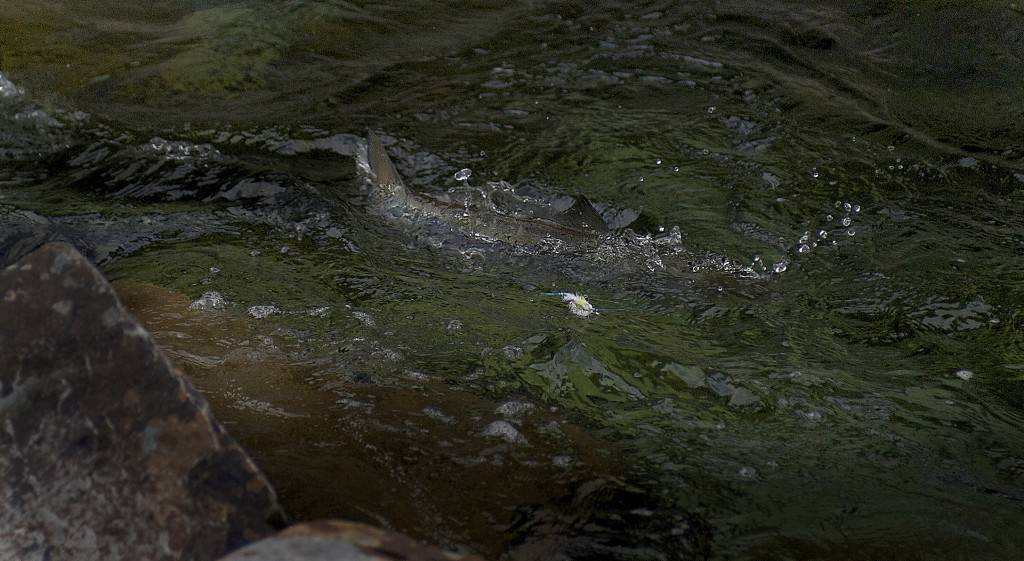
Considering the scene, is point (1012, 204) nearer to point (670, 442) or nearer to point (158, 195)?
point (670, 442)

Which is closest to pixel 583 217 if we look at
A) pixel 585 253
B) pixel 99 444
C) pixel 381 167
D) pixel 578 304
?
pixel 585 253

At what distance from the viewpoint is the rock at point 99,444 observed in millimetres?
2316

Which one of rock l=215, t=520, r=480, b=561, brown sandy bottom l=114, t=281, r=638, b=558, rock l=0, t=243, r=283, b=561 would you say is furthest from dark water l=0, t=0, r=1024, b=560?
rock l=215, t=520, r=480, b=561

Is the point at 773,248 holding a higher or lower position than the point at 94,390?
lower

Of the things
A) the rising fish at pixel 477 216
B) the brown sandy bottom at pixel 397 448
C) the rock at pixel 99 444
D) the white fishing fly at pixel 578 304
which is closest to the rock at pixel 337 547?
the rock at pixel 99 444

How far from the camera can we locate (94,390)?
2.45 meters

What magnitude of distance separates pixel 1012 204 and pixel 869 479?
305 centimetres

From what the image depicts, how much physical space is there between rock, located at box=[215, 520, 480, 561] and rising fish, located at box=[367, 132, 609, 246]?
3115mm

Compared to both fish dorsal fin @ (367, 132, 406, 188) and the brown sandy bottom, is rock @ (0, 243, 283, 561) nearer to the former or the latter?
the brown sandy bottom

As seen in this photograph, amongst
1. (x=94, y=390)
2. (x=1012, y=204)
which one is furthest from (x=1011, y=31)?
(x=94, y=390)

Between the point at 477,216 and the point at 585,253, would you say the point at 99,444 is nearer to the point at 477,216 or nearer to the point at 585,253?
the point at 585,253

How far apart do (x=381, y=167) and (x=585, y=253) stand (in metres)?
1.31

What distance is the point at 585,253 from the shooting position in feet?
16.5

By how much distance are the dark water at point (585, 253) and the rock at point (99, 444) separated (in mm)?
400
